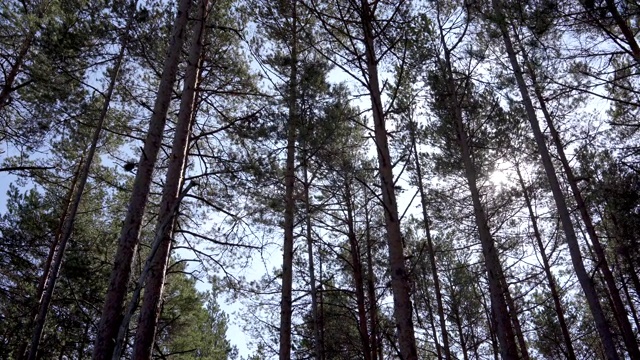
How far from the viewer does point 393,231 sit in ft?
12.2

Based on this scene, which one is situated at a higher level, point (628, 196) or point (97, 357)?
point (628, 196)

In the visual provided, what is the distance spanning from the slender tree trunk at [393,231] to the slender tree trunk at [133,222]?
8.64 ft

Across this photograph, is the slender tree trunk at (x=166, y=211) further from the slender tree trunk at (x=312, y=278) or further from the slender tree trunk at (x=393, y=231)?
the slender tree trunk at (x=312, y=278)

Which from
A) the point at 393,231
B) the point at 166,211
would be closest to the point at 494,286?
the point at 393,231

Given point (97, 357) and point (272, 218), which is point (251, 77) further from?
point (97, 357)

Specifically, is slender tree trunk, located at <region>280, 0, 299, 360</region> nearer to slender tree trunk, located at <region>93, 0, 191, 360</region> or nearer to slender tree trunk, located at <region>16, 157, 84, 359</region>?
slender tree trunk, located at <region>93, 0, 191, 360</region>

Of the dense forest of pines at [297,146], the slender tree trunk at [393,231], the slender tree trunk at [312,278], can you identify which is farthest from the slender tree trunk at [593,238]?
the slender tree trunk at [393,231]

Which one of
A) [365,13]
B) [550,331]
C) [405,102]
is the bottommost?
[550,331]

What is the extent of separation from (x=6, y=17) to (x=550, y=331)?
59.8 feet

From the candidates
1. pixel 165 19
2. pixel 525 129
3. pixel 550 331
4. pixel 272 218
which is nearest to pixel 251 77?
pixel 165 19

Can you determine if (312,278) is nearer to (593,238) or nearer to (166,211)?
(166,211)

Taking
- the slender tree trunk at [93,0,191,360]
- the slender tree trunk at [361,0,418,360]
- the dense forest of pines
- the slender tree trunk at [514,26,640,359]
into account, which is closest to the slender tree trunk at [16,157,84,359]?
the dense forest of pines

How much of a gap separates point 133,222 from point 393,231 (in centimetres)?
280

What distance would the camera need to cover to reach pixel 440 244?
13891 mm
